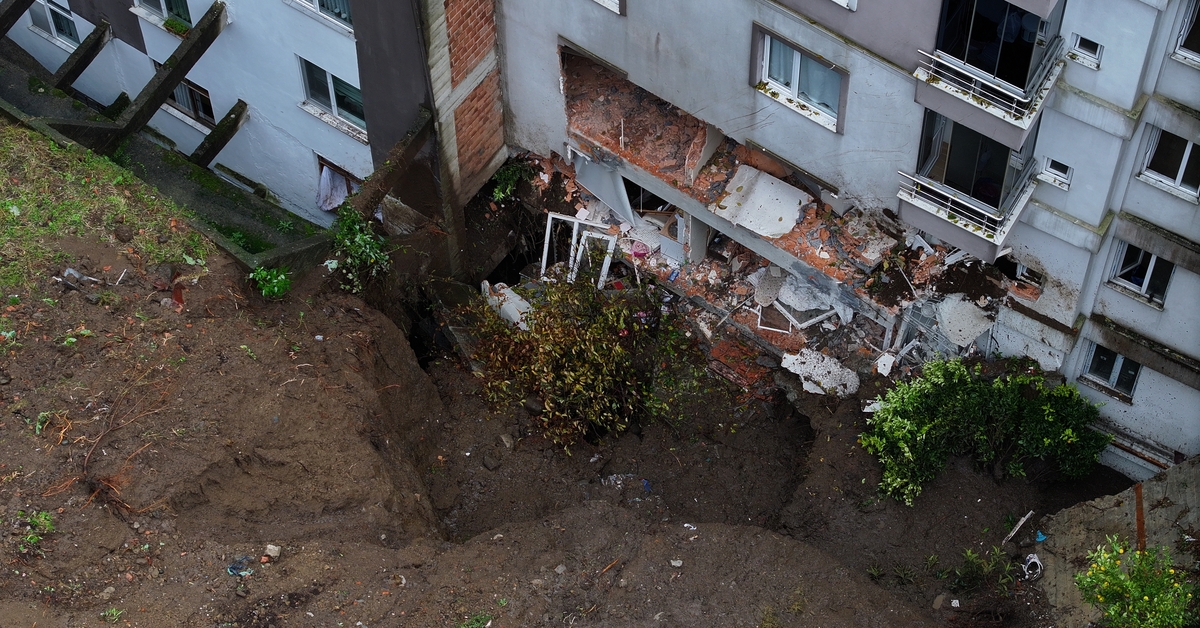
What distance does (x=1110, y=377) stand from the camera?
16.3 metres

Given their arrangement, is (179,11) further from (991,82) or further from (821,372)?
(991,82)

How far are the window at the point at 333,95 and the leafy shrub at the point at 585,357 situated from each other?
3.66m

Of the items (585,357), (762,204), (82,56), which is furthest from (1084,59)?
(82,56)

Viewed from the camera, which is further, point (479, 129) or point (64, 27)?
point (64, 27)

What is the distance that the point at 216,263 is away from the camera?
54.0 ft

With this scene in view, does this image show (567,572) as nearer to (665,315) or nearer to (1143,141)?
(665,315)

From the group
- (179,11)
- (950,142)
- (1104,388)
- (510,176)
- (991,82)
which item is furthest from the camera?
(510,176)

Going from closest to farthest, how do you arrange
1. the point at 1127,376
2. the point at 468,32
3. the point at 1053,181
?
the point at 1053,181
the point at 1127,376
the point at 468,32

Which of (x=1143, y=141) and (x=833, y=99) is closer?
(x=1143, y=141)

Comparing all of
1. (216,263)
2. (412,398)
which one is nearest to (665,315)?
(412,398)

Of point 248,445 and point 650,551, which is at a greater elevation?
point 650,551

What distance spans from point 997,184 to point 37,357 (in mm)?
11799

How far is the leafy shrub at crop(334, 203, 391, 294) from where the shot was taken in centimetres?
1741

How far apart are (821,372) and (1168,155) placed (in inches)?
233
